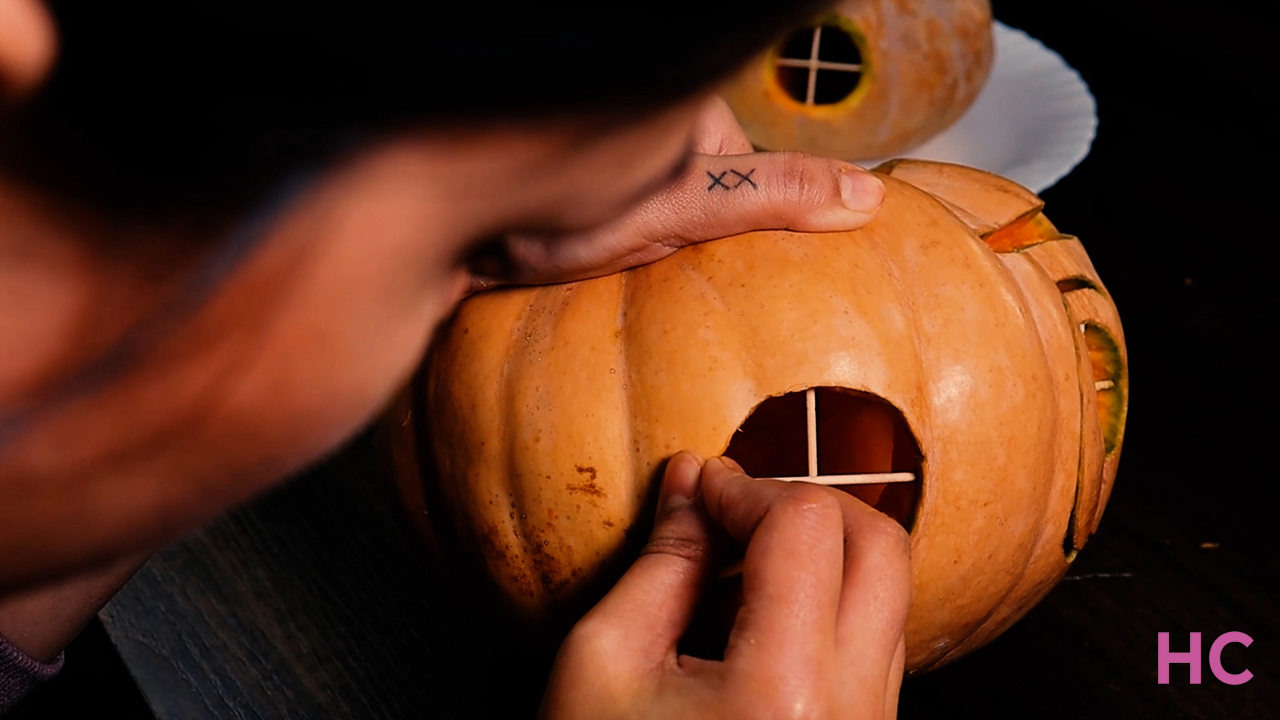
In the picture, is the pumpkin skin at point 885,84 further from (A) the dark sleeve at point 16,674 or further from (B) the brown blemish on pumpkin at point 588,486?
(A) the dark sleeve at point 16,674

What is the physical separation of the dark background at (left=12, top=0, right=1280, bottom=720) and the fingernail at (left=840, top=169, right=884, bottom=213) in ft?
1.03

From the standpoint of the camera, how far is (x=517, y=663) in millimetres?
790

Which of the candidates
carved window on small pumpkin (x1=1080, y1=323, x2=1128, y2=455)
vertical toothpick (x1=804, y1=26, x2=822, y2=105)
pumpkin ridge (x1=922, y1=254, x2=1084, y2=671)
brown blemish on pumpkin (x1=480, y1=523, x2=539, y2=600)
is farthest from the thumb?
vertical toothpick (x1=804, y1=26, x2=822, y2=105)

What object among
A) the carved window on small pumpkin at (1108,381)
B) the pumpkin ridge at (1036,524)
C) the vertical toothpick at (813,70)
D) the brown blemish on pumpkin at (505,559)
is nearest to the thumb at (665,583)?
the brown blemish on pumpkin at (505,559)

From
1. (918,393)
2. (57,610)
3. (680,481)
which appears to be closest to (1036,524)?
(918,393)

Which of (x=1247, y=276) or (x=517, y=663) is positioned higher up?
(x=1247, y=276)

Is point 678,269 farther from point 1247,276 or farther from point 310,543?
point 1247,276

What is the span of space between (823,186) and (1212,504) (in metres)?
0.45

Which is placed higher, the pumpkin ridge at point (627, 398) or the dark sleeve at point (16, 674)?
the pumpkin ridge at point (627, 398)

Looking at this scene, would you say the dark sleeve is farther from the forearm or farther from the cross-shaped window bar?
the cross-shaped window bar

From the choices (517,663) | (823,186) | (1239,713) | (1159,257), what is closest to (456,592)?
(517,663)

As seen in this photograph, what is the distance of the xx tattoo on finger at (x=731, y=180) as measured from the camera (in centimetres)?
64

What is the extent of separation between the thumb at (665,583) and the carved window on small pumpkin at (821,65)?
0.69 meters

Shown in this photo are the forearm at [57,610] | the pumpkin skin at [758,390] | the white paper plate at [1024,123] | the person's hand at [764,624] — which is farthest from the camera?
the white paper plate at [1024,123]
